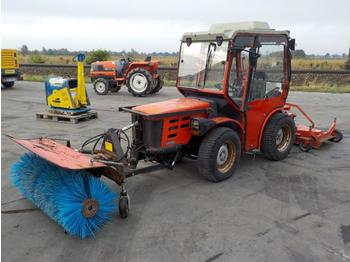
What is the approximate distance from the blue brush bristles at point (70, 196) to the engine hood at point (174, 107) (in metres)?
1.35

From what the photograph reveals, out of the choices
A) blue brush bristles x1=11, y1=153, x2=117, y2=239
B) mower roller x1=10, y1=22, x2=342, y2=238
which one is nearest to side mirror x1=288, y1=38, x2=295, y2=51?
mower roller x1=10, y1=22, x2=342, y2=238

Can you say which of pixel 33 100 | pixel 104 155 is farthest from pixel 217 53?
pixel 33 100

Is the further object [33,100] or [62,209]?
[33,100]

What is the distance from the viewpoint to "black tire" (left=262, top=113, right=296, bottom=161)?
5.68 meters

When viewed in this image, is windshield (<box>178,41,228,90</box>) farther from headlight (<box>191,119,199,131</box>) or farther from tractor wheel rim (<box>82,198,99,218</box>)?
tractor wheel rim (<box>82,198,99,218</box>)

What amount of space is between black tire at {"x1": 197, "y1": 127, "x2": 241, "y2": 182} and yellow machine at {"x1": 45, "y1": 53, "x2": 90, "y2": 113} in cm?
513

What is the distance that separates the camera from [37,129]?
829cm

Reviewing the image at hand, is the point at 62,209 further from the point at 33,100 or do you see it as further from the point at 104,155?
the point at 33,100

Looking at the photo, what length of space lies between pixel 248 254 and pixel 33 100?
39.0 feet

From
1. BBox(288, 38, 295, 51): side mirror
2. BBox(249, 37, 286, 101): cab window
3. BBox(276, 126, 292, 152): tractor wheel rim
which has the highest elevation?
BBox(288, 38, 295, 51): side mirror

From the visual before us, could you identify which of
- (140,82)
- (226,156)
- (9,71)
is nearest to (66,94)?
(140,82)

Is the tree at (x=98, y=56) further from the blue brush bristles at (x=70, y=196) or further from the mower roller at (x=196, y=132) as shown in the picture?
the blue brush bristles at (x=70, y=196)

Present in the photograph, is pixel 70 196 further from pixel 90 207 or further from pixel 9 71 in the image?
pixel 9 71

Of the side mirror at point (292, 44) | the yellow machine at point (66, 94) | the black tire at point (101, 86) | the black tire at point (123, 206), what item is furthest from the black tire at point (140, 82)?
the black tire at point (123, 206)
